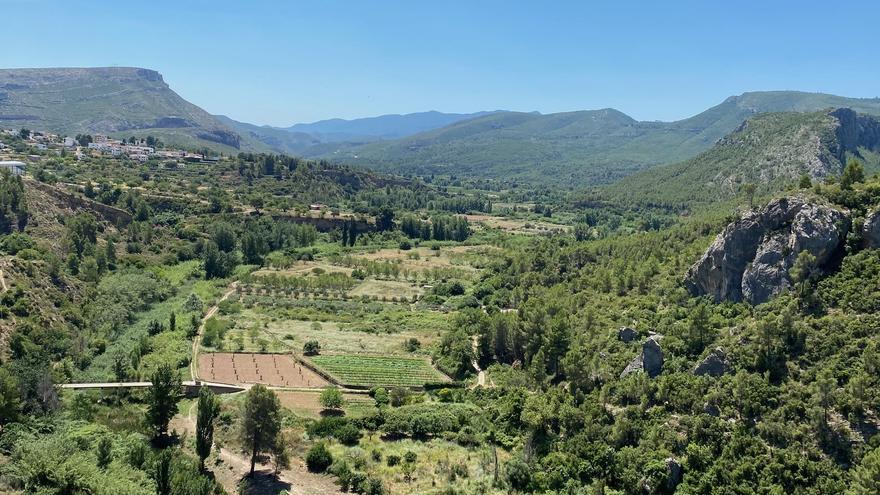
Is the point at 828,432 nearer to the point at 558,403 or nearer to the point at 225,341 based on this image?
the point at 558,403

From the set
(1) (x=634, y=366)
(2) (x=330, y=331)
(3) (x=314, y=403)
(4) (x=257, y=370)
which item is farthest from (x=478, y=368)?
(4) (x=257, y=370)

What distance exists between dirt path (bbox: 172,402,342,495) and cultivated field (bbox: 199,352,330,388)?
16084mm

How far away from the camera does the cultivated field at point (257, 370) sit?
66.9 metres

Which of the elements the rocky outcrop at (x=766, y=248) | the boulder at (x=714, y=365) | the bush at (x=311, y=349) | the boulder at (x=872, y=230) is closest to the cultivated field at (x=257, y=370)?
the bush at (x=311, y=349)

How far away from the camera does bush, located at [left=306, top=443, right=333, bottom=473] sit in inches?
1933

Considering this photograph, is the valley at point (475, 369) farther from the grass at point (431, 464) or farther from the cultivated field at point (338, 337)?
the cultivated field at point (338, 337)

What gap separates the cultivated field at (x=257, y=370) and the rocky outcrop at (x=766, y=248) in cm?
4351

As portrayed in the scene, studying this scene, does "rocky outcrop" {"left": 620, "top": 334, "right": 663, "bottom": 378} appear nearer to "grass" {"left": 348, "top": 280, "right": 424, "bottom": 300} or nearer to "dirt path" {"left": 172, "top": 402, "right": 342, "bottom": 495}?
"dirt path" {"left": 172, "top": 402, "right": 342, "bottom": 495}

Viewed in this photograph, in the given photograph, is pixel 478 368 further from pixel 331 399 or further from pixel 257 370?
pixel 257 370

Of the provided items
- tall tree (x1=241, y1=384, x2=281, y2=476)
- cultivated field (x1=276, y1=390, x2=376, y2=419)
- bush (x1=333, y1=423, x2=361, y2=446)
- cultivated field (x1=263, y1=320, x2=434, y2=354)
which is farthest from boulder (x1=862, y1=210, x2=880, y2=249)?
tall tree (x1=241, y1=384, x2=281, y2=476)

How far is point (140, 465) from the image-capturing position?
1731 inches

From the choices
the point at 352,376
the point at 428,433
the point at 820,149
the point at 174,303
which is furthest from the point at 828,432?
the point at 820,149

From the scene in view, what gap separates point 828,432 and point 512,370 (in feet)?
107

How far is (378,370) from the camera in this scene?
2862 inches
